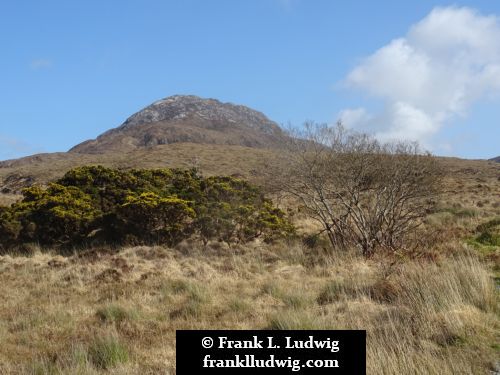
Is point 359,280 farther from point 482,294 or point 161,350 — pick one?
point 161,350

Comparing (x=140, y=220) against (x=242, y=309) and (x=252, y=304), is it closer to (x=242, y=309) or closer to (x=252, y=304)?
(x=252, y=304)

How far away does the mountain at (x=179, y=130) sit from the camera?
132m

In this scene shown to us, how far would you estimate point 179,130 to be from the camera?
140 metres

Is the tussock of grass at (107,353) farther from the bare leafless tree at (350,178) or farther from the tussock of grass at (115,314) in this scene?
the bare leafless tree at (350,178)

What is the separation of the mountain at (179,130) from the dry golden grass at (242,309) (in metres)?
89.3

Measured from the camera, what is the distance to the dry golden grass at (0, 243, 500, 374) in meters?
4.68

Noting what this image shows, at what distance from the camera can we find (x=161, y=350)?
5.36 meters

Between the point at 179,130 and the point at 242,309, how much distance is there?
136 metres

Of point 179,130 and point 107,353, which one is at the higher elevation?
point 179,130

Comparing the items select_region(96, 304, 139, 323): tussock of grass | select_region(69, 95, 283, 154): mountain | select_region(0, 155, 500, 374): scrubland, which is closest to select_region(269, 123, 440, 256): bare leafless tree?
select_region(0, 155, 500, 374): scrubland

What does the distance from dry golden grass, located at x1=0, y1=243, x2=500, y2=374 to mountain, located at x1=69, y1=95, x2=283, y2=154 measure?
89.3m

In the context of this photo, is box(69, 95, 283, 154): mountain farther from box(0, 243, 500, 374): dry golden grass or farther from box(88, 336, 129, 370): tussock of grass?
box(88, 336, 129, 370): tussock of grass

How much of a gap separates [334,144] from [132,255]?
21.6ft

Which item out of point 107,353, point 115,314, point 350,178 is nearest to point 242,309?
point 115,314
